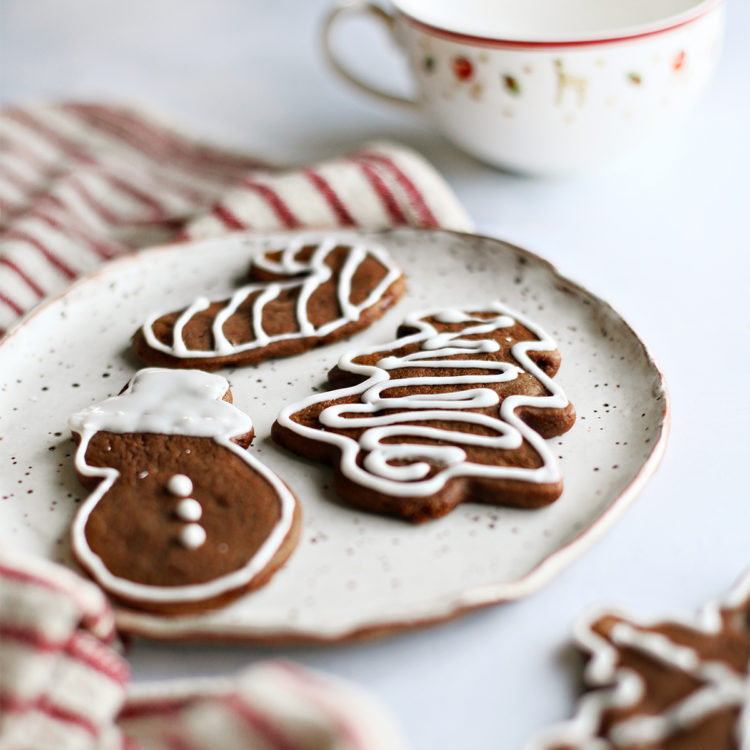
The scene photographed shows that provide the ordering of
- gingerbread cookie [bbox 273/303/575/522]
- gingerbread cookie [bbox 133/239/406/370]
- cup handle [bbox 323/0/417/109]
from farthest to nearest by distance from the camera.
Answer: cup handle [bbox 323/0/417/109] → gingerbread cookie [bbox 133/239/406/370] → gingerbread cookie [bbox 273/303/575/522]

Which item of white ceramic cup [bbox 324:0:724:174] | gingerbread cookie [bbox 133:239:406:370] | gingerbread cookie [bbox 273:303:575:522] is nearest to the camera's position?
gingerbread cookie [bbox 273:303:575:522]

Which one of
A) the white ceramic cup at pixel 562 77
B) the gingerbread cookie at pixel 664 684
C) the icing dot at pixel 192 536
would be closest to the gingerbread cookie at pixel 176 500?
the icing dot at pixel 192 536

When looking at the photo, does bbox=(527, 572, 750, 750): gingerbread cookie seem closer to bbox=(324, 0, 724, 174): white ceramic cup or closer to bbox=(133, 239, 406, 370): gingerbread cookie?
bbox=(133, 239, 406, 370): gingerbread cookie

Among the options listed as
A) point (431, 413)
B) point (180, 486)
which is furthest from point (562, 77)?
point (180, 486)

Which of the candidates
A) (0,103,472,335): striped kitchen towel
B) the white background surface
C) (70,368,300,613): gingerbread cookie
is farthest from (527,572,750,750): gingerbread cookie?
(0,103,472,335): striped kitchen towel

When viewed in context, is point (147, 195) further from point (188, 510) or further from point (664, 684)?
point (664, 684)

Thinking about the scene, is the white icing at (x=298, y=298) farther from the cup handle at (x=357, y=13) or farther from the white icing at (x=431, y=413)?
the cup handle at (x=357, y=13)
